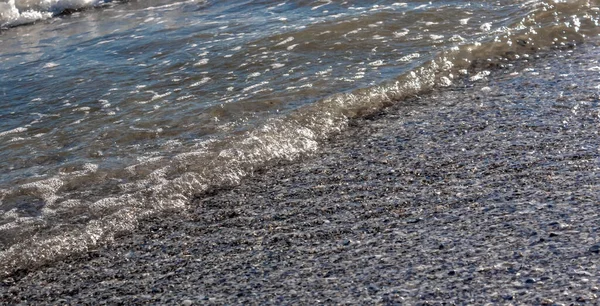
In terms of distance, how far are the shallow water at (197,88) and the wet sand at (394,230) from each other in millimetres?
334

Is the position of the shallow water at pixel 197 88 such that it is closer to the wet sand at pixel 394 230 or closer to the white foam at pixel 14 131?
the white foam at pixel 14 131

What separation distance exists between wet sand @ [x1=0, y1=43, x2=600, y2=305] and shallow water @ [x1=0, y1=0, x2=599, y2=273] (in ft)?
1.10

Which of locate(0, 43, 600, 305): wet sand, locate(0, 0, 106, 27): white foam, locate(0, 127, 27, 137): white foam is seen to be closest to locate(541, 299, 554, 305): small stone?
locate(0, 43, 600, 305): wet sand

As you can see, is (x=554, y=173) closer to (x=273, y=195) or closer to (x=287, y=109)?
(x=273, y=195)

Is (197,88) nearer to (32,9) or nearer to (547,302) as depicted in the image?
(547,302)

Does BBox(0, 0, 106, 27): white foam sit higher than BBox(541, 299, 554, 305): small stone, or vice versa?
BBox(0, 0, 106, 27): white foam

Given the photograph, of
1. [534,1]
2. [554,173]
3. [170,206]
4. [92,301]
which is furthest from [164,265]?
[534,1]

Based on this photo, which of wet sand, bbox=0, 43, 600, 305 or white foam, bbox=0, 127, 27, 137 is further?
white foam, bbox=0, 127, 27, 137

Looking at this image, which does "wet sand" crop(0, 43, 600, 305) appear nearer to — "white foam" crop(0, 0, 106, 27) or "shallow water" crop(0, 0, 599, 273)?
"shallow water" crop(0, 0, 599, 273)

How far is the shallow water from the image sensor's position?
5164mm

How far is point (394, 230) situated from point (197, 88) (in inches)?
139

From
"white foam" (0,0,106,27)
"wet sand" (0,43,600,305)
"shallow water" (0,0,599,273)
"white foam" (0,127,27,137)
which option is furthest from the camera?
"white foam" (0,0,106,27)

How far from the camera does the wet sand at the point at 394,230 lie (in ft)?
12.4

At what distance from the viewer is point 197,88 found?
7.35 metres
